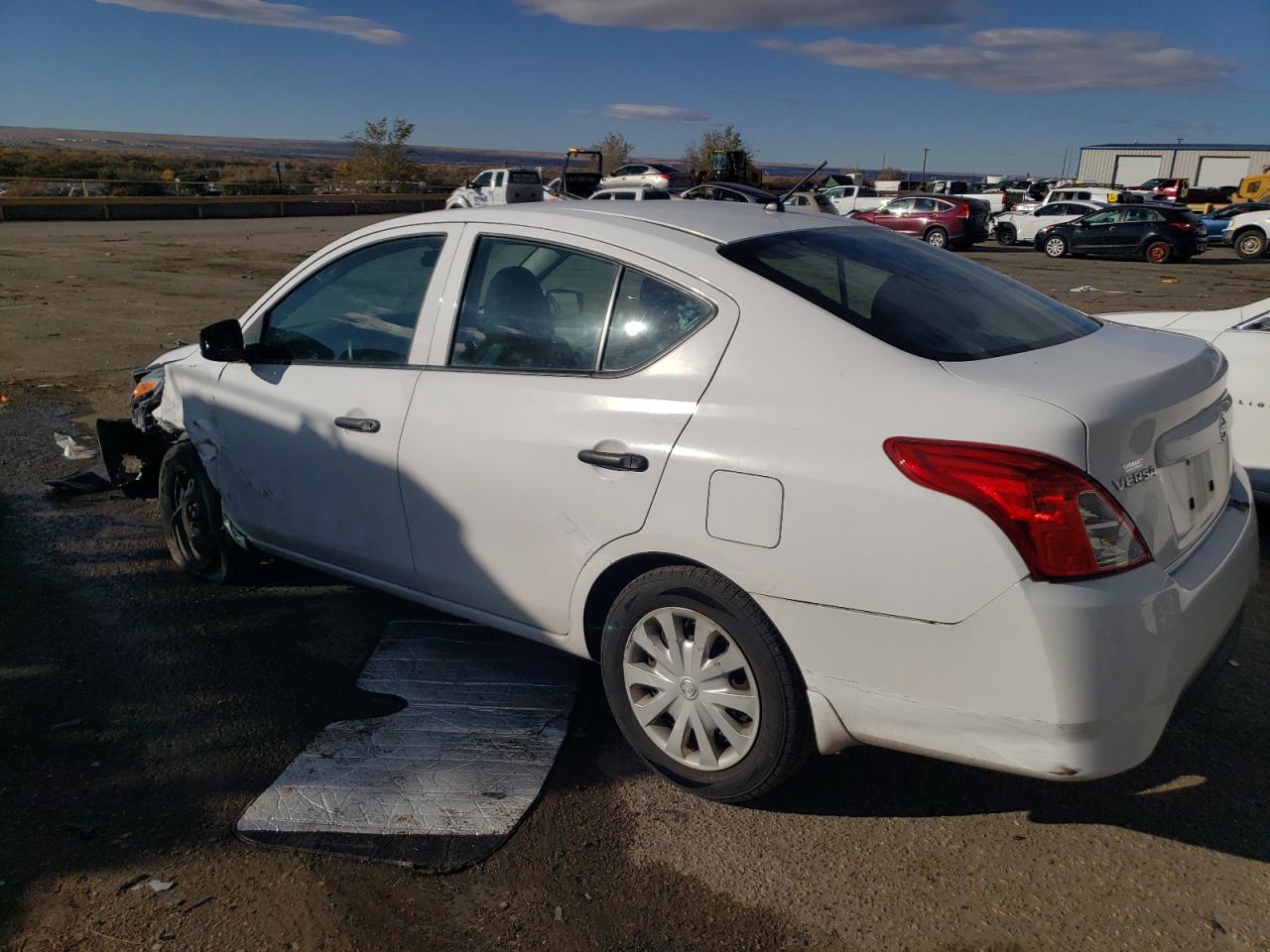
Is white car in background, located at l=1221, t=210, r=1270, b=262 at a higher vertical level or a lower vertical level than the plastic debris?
higher

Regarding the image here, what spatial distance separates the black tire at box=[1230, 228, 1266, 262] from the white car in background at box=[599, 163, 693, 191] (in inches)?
724

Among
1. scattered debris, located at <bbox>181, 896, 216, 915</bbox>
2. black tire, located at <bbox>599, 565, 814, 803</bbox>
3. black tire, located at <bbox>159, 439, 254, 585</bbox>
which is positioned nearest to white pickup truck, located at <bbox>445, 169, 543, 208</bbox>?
black tire, located at <bbox>159, 439, 254, 585</bbox>

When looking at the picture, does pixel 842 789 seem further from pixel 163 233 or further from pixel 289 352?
pixel 163 233

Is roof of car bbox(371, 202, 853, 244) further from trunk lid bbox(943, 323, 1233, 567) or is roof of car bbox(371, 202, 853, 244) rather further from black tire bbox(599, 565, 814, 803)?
black tire bbox(599, 565, 814, 803)

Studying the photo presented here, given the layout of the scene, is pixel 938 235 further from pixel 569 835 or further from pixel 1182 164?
pixel 1182 164

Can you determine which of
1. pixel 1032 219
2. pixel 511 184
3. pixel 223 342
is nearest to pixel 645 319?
pixel 223 342

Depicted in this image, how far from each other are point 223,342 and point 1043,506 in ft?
10.6

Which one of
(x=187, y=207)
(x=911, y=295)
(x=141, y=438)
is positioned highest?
(x=911, y=295)

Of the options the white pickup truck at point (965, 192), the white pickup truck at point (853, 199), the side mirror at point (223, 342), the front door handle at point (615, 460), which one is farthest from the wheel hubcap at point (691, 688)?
the white pickup truck at point (965, 192)

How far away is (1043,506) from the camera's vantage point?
2.28 metres

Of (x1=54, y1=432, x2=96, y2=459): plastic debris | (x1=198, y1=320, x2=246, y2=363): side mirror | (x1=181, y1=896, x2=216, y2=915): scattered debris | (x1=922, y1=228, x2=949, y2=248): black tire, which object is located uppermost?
(x1=198, y1=320, x2=246, y2=363): side mirror

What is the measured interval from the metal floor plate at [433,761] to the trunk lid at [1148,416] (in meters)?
1.85

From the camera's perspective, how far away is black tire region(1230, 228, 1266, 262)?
2694 cm

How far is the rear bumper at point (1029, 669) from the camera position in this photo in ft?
7.50
